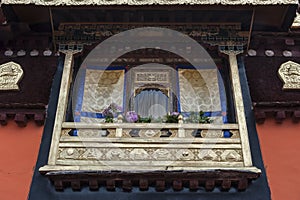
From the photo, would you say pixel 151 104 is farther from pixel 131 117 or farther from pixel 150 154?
pixel 150 154

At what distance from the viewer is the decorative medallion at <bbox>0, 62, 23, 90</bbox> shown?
30.8ft

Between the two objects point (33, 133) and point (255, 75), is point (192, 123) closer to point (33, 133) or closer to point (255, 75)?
point (255, 75)

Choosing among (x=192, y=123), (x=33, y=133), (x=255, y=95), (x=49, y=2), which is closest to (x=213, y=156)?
(x=192, y=123)

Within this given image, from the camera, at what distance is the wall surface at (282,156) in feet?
26.3

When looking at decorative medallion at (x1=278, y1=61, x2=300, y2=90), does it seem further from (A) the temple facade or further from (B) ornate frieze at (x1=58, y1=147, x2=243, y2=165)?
(B) ornate frieze at (x1=58, y1=147, x2=243, y2=165)

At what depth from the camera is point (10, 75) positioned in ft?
31.4

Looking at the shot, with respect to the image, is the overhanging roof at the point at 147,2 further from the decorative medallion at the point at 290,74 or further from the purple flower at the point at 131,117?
the purple flower at the point at 131,117

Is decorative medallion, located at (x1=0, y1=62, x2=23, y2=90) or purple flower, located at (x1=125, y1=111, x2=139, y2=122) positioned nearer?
purple flower, located at (x1=125, y1=111, x2=139, y2=122)

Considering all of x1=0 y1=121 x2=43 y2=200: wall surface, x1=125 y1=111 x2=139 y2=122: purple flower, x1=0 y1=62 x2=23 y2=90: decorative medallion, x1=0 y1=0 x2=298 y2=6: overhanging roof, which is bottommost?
x1=0 y1=121 x2=43 y2=200: wall surface

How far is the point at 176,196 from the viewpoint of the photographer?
7.97 meters

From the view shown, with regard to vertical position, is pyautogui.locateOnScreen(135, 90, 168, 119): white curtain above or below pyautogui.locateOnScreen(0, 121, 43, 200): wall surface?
above

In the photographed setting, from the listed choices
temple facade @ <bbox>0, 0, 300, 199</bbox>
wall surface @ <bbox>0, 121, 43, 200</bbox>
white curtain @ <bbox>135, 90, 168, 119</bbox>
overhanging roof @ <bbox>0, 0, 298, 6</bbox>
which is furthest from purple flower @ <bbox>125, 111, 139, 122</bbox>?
overhanging roof @ <bbox>0, 0, 298, 6</bbox>

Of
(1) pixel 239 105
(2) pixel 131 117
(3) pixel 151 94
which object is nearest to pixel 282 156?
(1) pixel 239 105

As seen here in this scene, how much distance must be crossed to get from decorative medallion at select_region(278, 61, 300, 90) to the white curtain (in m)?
1.93
